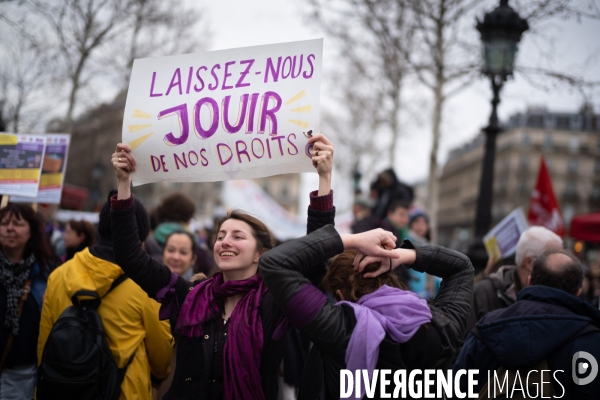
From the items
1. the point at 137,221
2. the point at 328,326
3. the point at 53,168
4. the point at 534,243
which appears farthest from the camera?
the point at 53,168

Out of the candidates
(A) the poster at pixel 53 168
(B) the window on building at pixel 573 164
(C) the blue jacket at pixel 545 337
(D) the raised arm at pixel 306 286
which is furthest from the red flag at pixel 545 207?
(B) the window on building at pixel 573 164

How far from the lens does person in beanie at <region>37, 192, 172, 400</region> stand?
11.6ft

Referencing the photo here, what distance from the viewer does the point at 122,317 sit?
3.59 metres

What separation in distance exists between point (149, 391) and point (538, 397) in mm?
2114

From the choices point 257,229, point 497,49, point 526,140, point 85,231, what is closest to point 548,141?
point 526,140

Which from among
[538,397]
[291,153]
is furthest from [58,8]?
[538,397]

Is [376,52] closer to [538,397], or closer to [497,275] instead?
[497,275]

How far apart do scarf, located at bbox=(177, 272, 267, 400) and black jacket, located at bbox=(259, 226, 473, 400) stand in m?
0.29

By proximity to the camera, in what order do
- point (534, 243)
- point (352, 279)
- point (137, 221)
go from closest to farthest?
point (352, 279)
point (137, 221)
point (534, 243)

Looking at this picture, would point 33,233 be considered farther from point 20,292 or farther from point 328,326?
point 328,326

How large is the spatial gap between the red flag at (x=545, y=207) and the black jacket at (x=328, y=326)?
720 cm

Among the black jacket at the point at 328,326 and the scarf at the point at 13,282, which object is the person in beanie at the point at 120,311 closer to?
the scarf at the point at 13,282

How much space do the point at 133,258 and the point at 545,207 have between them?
25.1 ft

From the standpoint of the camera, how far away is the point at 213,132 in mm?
3244
